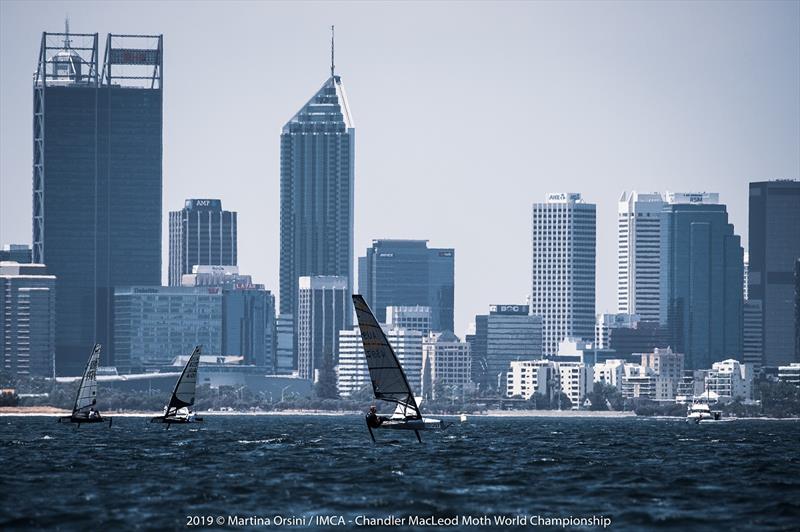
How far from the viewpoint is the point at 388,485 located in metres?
97.2

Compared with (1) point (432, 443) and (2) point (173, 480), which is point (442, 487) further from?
(1) point (432, 443)

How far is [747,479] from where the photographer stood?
106 metres

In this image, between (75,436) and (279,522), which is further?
(75,436)

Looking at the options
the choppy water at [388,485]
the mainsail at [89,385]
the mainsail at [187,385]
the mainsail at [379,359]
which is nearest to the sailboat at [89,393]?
the mainsail at [89,385]

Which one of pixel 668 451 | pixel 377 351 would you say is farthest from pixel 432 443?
pixel 377 351

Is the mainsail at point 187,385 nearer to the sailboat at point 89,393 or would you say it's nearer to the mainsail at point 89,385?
the sailboat at point 89,393

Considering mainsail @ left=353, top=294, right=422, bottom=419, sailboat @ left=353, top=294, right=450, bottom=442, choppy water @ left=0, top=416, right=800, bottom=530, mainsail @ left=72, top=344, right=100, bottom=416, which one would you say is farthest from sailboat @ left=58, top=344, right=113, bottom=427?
mainsail @ left=353, top=294, right=422, bottom=419

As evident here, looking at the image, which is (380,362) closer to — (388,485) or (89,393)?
(388,485)

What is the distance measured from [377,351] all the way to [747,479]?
26.6 m

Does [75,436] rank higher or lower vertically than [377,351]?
lower

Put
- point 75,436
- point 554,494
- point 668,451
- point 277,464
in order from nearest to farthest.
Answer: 1. point 554,494
2. point 277,464
3. point 668,451
4. point 75,436

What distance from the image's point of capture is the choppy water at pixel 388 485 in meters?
82.9

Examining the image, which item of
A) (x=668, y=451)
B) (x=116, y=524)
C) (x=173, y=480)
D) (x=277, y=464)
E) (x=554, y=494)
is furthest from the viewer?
(x=668, y=451)

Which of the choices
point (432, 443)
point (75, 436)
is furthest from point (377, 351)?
point (75, 436)
